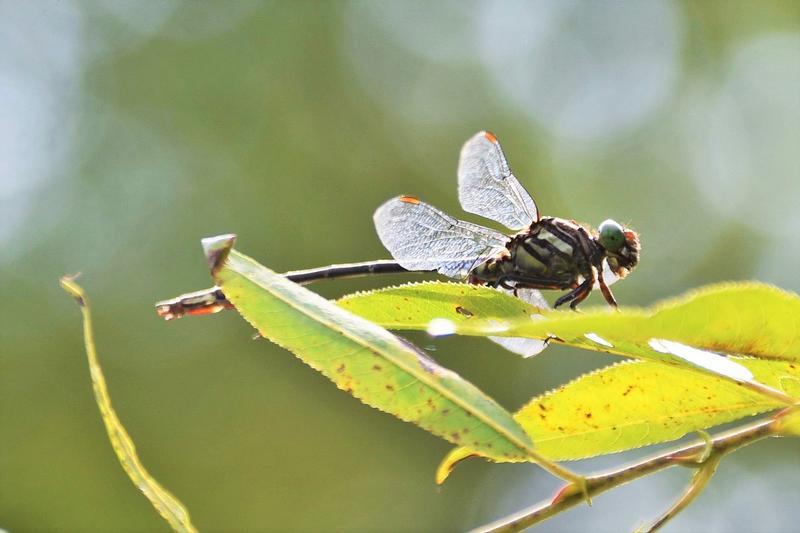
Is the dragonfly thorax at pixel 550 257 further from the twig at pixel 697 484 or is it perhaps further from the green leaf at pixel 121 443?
the green leaf at pixel 121 443

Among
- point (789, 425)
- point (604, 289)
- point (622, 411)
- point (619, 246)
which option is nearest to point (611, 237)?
point (619, 246)

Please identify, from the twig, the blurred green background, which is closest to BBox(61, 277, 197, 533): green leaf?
the twig

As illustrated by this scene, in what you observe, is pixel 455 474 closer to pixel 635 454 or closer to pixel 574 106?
pixel 635 454

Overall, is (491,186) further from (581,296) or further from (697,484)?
(697,484)

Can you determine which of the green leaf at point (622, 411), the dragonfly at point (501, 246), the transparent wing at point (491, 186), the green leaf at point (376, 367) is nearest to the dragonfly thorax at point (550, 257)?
the dragonfly at point (501, 246)

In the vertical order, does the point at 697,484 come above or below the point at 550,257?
below

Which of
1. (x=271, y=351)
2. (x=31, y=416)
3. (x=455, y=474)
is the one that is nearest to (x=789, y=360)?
(x=271, y=351)
